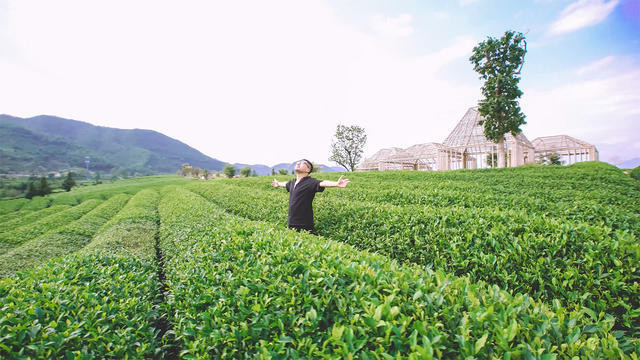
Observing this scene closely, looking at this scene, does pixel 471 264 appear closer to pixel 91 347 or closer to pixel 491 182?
pixel 91 347

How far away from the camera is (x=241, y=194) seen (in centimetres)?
1049

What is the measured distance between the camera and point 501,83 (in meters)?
22.8

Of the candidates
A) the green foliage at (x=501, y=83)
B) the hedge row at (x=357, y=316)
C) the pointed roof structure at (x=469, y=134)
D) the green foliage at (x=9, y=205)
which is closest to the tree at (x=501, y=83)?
the green foliage at (x=501, y=83)

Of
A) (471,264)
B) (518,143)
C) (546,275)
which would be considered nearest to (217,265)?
(471,264)

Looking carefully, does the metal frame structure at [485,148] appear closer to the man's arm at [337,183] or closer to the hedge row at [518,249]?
the hedge row at [518,249]

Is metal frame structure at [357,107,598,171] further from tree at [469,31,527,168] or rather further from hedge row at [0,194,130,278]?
hedge row at [0,194,130,278]

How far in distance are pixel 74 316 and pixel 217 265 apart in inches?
53.9

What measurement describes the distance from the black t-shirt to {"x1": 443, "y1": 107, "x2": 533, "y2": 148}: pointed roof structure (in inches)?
1151

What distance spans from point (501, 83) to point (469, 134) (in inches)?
340

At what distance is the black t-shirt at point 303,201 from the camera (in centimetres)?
527

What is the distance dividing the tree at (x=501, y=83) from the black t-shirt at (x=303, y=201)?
24.9 meters

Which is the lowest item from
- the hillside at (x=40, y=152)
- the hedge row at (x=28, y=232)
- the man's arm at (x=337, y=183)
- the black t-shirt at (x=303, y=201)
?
the hedge row at (x=28, y=232)

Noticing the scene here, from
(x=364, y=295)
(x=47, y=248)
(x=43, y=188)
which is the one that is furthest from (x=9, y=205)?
(x=364, y=295)

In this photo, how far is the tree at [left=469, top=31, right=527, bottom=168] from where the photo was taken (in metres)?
22.6
